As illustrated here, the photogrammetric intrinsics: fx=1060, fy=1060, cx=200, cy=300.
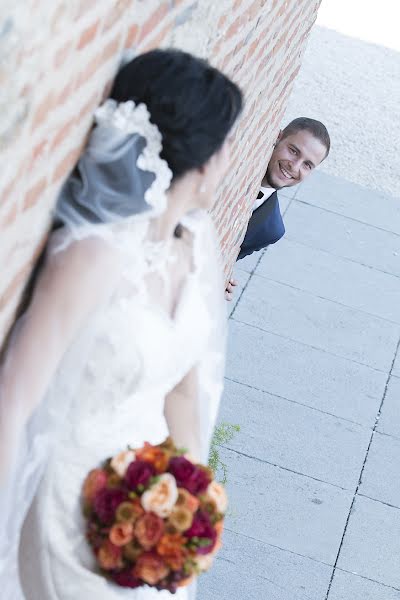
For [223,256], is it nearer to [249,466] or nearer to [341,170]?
[249,466]

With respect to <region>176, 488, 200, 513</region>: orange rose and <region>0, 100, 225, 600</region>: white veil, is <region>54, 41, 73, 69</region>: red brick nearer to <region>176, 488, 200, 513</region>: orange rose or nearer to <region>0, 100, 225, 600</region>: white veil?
<region>0, 100, 225, 600</region>: white veil

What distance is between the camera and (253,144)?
17.9ft

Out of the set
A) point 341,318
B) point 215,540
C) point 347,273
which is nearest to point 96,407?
point 215,540

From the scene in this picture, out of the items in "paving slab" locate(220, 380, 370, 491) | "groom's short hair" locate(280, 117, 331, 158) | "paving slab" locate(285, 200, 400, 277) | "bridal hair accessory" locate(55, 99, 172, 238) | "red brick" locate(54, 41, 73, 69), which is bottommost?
"paving slab" locate(285, 200, 400, 277)

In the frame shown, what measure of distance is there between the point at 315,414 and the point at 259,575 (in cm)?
157

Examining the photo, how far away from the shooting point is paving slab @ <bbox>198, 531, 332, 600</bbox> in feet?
16.7

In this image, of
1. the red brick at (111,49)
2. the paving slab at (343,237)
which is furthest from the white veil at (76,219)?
the paving slab at (343,237)

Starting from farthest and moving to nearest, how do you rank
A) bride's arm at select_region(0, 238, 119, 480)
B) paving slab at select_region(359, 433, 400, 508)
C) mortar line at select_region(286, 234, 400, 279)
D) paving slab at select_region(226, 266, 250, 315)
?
mortar line at select_region(286, 234, 400, 279) < paving slab at select_region(226, 266, 250, 315) < paving slab at select_region(359, 433, 400, 508) < bride's arm at select_region(0, 238, 119, 480)

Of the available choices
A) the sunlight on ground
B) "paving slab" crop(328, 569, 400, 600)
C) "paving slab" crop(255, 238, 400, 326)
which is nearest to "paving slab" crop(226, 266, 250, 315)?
"paving slab" crop(255, 238, 400, 326)

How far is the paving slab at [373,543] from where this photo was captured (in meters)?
5.48

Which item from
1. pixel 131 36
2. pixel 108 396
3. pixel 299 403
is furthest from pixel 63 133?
pixel 299 403

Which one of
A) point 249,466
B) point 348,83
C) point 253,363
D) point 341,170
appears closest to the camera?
point 249,466

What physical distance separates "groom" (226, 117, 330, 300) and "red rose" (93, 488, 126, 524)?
3371 mm

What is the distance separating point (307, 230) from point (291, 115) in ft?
7.95
